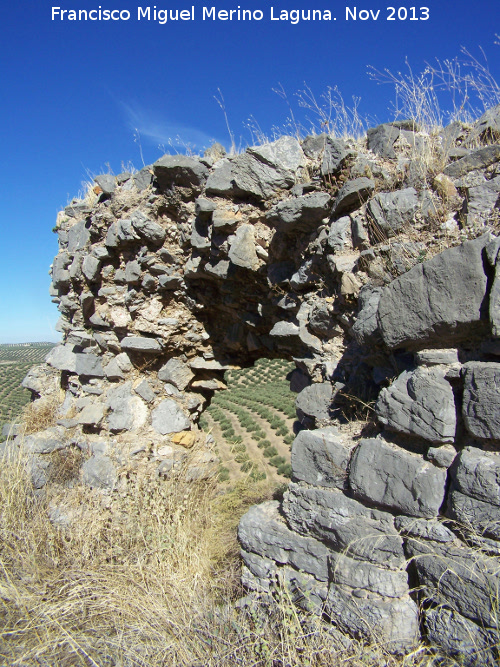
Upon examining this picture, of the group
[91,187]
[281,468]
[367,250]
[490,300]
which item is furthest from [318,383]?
[281,468]

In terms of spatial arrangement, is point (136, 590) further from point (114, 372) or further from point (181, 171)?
point (181, 171)

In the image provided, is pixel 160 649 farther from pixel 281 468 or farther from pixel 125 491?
pixel 281 468

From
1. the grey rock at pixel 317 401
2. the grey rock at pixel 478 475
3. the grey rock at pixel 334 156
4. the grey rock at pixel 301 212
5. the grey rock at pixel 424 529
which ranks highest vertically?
the grey rock at pixel 334 156

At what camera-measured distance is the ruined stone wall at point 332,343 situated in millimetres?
2016

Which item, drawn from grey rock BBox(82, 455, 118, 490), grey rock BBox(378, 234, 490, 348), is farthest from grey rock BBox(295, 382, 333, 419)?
grey rock BBox(82, 455, 118, 490)

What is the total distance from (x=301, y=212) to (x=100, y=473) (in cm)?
355

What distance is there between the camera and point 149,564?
329cm

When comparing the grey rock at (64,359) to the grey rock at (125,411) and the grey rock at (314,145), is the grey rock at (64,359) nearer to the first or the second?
the grey rock at (125,411)

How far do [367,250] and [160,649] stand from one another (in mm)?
2840

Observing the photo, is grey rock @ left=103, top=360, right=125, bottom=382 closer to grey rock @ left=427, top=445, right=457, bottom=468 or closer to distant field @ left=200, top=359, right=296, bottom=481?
distant field @ left=200, top=359, right=296, bottom=481

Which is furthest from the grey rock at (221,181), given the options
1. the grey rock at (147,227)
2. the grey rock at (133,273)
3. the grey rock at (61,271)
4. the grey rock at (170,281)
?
the grey rock at (61,271)

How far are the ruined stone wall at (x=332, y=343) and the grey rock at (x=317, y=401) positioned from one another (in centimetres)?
2

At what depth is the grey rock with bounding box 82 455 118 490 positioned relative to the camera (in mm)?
4551

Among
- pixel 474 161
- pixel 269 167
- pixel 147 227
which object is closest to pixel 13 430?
pixel 147 227
